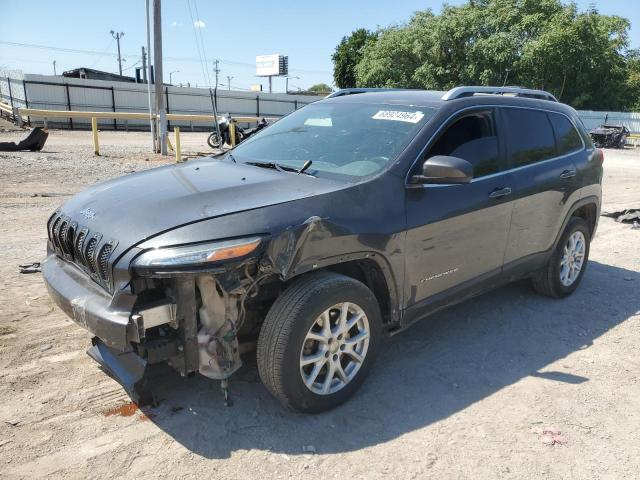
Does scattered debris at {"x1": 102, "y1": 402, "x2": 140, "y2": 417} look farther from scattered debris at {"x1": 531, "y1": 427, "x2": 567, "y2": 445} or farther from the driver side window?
the driver side window

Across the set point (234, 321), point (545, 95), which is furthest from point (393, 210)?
point (545, 95)

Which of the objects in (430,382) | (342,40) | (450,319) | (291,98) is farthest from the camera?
(342,40)

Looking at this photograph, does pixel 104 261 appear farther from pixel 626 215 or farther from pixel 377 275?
pixel 626 215

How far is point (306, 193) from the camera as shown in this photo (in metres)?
3.00

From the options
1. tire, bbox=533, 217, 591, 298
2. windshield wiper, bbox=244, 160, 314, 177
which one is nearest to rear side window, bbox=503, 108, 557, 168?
tire, bbox=533, 217, 591, 298

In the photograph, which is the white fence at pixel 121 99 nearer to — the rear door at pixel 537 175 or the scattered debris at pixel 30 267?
the scattered debris at pixel 30 267

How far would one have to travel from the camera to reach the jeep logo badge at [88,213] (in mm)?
3036

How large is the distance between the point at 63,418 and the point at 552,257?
4098mm

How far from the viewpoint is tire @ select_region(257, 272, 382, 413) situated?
278cm

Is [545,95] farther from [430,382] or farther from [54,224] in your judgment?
[54,224]

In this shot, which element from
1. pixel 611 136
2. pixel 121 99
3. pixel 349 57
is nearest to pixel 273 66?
pixel 349 57

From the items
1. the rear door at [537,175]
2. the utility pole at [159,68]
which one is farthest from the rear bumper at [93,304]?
the utility pole at [159,68]

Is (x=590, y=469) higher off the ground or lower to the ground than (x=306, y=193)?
lower

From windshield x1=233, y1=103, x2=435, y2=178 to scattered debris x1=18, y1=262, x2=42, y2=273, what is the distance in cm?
243
